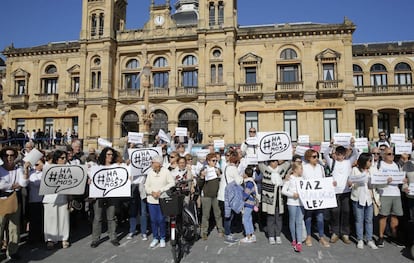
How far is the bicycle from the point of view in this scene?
6.00m

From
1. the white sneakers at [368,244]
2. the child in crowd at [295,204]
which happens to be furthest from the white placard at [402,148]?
the child in crowd at [295,204]

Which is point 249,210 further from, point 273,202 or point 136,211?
point 136,211

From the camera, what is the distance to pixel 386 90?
106 feet

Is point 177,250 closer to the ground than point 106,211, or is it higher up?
closer to the ground

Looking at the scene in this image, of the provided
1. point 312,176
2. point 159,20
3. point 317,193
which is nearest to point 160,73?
point 159,20

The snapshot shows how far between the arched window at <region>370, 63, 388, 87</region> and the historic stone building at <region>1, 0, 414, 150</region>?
0.35ft

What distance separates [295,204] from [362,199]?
1673mm

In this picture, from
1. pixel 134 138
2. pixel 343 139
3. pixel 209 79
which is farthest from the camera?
pixel 209 79

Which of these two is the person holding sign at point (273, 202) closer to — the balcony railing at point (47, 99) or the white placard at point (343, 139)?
the white placard at point (343, 139)

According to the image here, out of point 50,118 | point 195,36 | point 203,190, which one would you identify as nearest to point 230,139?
point 195,36

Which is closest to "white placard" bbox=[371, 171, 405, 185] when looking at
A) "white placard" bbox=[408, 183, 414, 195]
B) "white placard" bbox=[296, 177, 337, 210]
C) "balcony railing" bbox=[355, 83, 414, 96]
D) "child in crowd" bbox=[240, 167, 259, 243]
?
"white placard" bbox=[408, 183, 414, 195]

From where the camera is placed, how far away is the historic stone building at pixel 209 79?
27.5 m

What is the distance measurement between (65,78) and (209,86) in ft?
56.8

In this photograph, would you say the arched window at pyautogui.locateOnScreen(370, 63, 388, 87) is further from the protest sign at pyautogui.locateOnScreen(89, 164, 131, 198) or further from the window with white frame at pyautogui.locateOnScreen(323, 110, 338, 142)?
the protest sign at pyautogui.locateOnScreen(89, 164, 131, 198)
